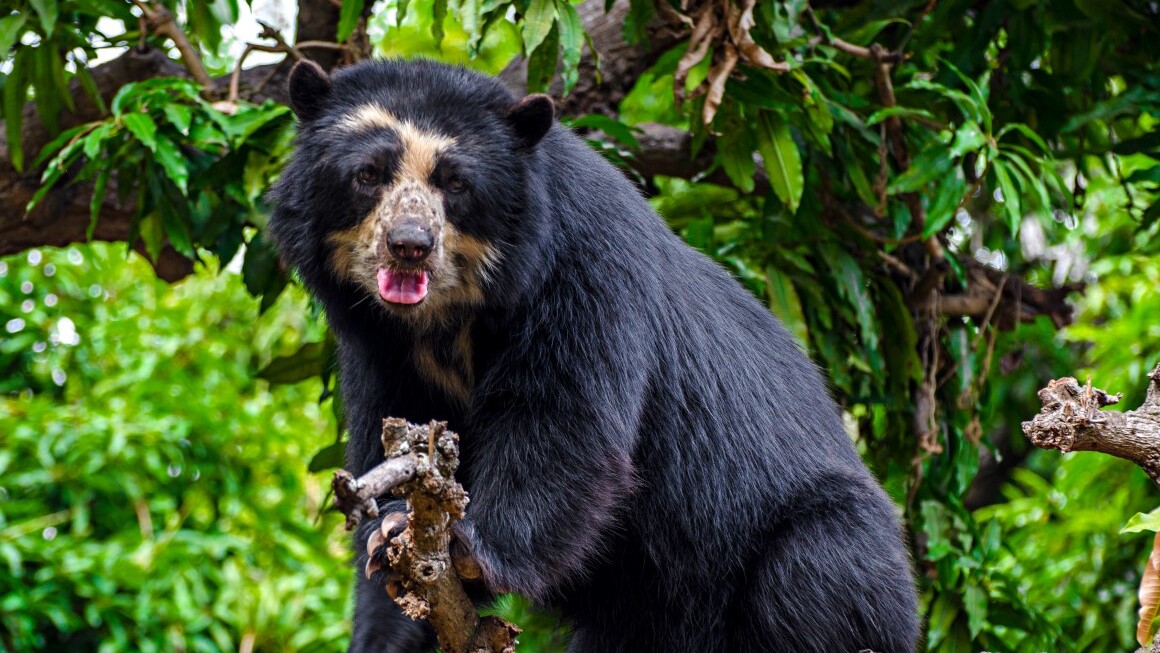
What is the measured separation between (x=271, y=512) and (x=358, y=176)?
16.8 feet

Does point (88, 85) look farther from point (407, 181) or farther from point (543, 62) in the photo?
point (407, 181)

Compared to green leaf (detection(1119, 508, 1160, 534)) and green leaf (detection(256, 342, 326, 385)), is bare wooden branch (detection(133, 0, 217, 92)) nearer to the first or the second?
green leaf (detection(256, 342, 326, 385))

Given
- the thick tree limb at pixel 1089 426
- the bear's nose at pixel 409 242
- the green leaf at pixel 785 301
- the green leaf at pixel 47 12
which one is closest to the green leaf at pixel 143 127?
the green leaf at pixel 47 12

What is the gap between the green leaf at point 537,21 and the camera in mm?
3941

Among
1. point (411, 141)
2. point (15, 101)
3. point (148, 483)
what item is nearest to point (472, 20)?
point (411, 141)

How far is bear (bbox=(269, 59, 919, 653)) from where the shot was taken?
3.15 meters

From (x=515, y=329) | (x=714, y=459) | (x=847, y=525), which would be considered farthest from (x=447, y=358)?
(x=847, y=525)

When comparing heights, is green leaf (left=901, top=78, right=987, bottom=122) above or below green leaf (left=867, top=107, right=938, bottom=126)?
above

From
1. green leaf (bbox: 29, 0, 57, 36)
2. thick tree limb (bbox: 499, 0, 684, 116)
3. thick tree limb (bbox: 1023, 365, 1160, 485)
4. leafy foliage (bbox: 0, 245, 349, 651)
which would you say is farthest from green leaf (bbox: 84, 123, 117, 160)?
thick tree limb (bbox: 1023, 365, 1160, 485)

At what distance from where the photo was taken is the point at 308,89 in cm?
332

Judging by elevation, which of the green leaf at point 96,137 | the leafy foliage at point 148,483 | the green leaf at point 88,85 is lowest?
the leafy foliage at point 148,483

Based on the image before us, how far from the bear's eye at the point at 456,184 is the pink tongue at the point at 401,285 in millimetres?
229

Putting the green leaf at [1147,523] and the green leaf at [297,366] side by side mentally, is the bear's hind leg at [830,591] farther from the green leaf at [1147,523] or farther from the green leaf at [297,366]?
the green leaf at [297,366]

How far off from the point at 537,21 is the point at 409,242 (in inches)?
49.6
